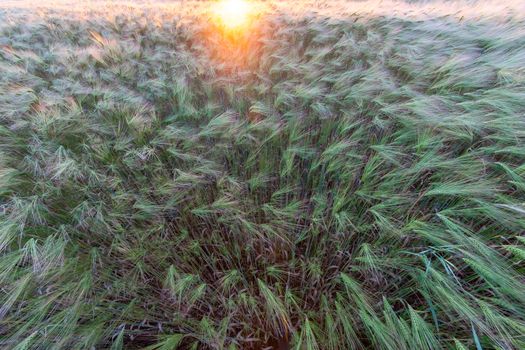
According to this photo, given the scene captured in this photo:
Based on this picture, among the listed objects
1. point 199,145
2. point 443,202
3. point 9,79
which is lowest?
point 443,202

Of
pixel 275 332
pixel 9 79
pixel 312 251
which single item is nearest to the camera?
pixel 275 332

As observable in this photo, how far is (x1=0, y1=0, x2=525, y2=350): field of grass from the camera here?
964 millimetres

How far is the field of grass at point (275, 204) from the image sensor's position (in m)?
0.96

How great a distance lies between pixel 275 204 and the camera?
1.41m

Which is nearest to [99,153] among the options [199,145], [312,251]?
[199,145]

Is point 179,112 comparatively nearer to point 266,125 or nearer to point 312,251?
point 266,125

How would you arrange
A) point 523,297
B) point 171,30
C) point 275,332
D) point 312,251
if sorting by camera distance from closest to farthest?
point 523,297 < point 275,332 < point 312,251 < point 171,30

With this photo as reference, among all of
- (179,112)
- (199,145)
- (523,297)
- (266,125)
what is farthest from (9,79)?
(523,297)

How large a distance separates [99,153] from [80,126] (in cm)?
25

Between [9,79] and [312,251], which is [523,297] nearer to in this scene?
[312,251]

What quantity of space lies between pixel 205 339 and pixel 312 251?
0.61 m

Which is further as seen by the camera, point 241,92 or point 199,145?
point 241,92

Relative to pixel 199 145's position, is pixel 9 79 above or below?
above

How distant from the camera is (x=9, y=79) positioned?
76.3 inches
